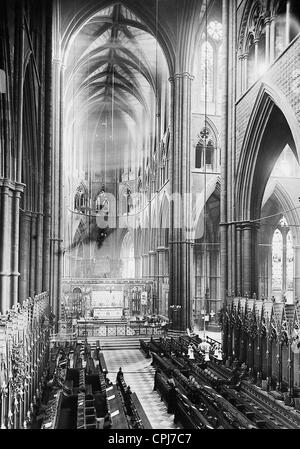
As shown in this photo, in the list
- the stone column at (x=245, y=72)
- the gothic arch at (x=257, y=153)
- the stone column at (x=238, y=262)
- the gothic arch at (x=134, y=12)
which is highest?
the gothic arch at (x=134, y=12)

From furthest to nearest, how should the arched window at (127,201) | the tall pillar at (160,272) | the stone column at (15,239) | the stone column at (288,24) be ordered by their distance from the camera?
the arched window at (127,201)
the tall pillar at (160,272)
the stone column at (288,24)
the stone column at (15,239)

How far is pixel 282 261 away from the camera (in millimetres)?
30484

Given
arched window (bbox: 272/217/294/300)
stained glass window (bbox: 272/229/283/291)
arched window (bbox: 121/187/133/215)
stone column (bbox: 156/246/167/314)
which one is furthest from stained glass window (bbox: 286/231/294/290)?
arched window (bbox: 121/187/133/215)

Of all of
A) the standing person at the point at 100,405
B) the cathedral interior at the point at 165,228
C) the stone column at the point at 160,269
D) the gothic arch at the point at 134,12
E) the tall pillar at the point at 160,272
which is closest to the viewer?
the standing person at the point at 100,405

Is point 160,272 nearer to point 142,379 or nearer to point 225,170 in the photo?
point 225,170

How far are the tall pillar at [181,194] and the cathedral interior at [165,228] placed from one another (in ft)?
0.27

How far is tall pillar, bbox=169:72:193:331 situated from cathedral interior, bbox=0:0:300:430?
0.08 metres

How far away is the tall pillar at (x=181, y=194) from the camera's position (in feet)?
83.6

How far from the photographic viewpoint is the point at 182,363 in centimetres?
1545

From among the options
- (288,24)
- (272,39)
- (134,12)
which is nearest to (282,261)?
(134,12)

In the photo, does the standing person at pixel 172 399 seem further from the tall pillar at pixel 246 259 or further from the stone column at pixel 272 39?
the stone column at pixel 272 39

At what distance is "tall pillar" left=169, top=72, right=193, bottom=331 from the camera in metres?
25.5

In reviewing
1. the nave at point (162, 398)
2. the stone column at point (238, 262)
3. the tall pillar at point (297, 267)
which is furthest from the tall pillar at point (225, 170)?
the tall pillar at point (297, 267)
